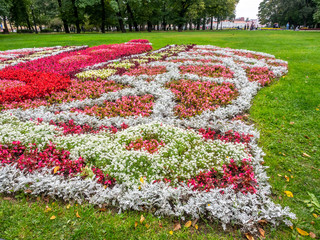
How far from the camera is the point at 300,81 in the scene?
29.9 feet

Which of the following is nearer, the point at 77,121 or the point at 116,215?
the point at 116,215

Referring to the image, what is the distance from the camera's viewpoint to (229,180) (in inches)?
144

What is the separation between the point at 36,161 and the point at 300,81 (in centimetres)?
1074

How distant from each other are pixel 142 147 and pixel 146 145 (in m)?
0.14

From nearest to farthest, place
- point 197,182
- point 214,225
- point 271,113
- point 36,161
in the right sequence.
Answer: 1. point 214,225
2. point 197,182
3. point 36,161
4. point 271,113

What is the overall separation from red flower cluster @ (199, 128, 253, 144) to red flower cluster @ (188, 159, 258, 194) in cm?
98

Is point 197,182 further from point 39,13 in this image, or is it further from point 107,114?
point 39,13

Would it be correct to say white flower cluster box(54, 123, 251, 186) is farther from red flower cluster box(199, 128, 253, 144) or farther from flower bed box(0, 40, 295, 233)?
red flower cluster box(199, 128, 253, 144)

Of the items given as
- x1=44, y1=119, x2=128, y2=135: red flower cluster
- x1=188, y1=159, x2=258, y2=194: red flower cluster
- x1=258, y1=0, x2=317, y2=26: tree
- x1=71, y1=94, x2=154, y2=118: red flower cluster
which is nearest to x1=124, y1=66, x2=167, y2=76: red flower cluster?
x1=71, y1=94, x2=154, y2=118: red flower cluster

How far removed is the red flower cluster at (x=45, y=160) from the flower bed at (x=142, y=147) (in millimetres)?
19

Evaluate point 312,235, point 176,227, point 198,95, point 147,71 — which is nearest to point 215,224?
point 176,227

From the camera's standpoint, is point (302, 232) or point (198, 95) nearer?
point (302, 232)

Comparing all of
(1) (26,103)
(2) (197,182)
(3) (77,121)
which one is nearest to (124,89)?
(3) (77,121)

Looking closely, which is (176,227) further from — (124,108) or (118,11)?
(118,11)
